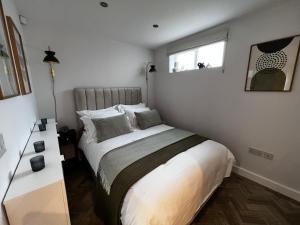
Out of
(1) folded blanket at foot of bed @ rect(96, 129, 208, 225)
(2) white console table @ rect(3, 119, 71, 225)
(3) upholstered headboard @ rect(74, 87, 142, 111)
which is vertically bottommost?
(1) folded blanket at foot of bed @ rect(96, 129, 208, 225)

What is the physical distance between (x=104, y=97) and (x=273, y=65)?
8.75ft

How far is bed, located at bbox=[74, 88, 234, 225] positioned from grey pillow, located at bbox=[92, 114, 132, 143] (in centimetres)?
8

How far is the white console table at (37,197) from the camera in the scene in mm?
735

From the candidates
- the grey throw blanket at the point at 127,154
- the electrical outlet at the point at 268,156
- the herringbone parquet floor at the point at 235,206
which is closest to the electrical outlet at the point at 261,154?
the electrical outlet at the point at 268,156

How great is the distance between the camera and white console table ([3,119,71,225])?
0.73 metres

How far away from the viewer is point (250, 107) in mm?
1954

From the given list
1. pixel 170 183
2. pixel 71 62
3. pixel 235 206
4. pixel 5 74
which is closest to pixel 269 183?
pixel 235 206

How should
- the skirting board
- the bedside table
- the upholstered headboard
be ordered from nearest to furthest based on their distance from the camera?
the skirting board < the bedside table < the upholstered headboard

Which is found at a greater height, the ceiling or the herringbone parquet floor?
the ceiling

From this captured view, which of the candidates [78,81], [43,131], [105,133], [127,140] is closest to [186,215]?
[127,140]

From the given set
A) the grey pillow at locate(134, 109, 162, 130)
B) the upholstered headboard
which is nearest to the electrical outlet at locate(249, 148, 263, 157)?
the grey pillow at locate(134, 109, 162, 130)

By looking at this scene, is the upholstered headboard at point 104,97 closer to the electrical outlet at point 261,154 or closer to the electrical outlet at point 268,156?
the electrical outlet at point 261,154

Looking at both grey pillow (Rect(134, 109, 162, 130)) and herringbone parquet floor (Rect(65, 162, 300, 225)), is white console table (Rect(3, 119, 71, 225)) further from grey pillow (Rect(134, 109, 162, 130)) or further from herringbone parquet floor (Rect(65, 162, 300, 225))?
grey pillow (Rect(134, 109, 162, 130))

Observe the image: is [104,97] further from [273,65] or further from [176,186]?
[273,65]
